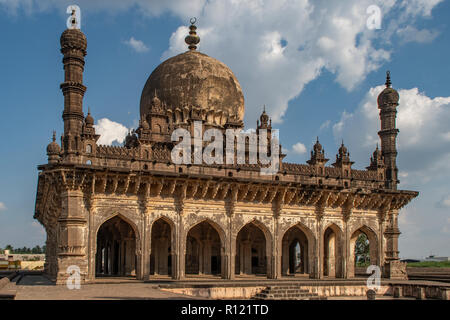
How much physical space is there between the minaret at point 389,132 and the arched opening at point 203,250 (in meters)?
9.66

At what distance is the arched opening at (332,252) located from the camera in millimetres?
26531

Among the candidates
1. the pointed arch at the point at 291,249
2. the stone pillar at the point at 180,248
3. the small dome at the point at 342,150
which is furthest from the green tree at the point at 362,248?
the stone pillar at the point at 180,248

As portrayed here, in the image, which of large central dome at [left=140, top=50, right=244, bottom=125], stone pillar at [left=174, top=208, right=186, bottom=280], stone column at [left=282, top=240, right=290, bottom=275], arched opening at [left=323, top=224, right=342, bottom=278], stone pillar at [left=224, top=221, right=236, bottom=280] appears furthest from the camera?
stone column at [left=282, top=240, right=290, bottom=275]

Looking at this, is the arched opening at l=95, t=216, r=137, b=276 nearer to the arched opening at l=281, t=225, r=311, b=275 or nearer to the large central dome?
the large central dome

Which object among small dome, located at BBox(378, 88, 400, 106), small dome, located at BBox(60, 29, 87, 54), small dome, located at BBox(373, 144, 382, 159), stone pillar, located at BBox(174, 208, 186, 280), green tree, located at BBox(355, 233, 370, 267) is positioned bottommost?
green tree, located at BBox(355, 233, 370, 267)

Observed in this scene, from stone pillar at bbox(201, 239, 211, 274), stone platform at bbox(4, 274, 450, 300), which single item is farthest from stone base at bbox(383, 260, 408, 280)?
stone pillar at bbox(201, 239, 211, 274)

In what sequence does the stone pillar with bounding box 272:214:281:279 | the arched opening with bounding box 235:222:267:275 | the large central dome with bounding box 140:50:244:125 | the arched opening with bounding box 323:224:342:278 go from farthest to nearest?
the large central dome with bounding box 140:50:244:125, the arched opening with bounding box 235:222:267:275, the arched opening with bounding box 323:224:342:278, the stone pillar with bounding box 272:214:281:279

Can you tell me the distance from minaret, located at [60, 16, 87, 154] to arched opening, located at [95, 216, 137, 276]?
521 cm

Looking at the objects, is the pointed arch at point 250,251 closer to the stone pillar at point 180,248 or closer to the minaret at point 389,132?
the stone pillar at point 180,248

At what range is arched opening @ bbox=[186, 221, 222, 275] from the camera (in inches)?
1036

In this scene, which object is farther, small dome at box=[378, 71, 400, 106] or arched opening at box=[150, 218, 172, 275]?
small dome at box=[378, 71, 400, 106]
